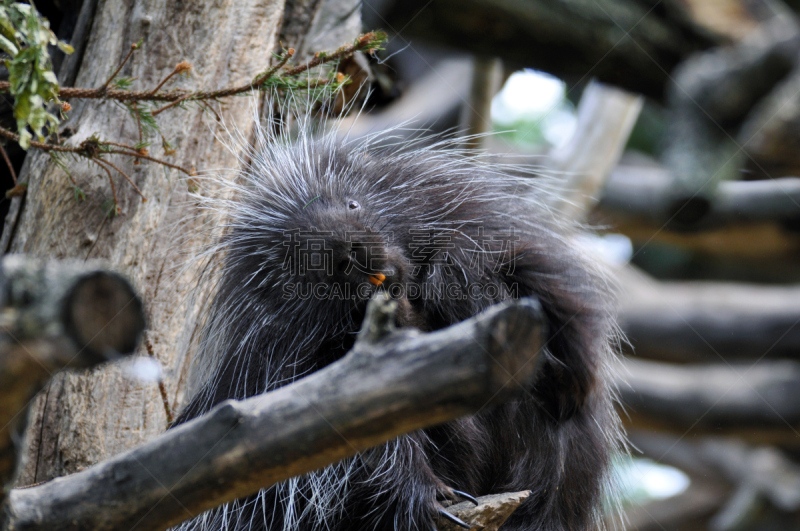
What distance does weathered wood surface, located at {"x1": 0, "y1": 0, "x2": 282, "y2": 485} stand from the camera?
213cm

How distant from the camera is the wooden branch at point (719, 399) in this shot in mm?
6316

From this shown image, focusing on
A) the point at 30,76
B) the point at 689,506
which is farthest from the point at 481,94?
the point at 689,506

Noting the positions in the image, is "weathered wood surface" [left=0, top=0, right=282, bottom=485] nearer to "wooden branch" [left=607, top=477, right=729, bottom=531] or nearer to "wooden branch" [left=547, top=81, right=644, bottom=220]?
"wooden branch" [left=547, top=81, right=644, bottom=220]

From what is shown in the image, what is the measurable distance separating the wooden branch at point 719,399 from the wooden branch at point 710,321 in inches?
8.9

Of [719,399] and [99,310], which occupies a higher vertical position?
[99,310]

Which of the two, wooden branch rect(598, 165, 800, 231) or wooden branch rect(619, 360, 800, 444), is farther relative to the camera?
wooden branch rect(619, 360, 800, 444)

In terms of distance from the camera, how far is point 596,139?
513 centimetres

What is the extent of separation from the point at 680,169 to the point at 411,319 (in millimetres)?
2631

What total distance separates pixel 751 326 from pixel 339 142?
205 inches

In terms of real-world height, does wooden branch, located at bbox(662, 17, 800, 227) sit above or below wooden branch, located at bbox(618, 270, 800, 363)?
above

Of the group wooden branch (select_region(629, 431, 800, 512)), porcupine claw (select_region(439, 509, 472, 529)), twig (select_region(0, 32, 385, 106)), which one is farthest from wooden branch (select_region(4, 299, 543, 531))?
wooden branch (select_region(629, 431, 800, 512))

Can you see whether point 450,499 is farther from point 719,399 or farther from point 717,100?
point 719,399

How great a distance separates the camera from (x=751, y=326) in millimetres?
6270

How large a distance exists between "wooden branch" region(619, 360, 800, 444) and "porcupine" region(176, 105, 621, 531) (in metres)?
4.40
